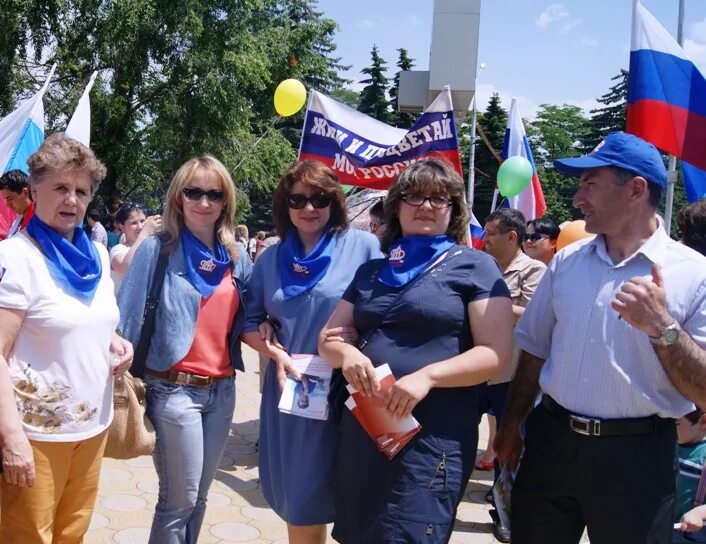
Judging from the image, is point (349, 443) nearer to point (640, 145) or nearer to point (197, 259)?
point (197, 259)

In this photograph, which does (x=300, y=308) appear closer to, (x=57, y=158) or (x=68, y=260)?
(x=68, y=260)

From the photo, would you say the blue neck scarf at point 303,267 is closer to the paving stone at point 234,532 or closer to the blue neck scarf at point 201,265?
the blue neck scarf at point 201,265

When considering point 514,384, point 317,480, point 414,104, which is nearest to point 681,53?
point 514,384

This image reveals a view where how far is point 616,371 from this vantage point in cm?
221

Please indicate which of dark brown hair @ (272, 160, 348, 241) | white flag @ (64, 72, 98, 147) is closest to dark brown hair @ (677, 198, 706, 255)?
dark brown hair @ (272, 160, 348, 241)

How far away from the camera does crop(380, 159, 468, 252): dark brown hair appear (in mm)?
2426

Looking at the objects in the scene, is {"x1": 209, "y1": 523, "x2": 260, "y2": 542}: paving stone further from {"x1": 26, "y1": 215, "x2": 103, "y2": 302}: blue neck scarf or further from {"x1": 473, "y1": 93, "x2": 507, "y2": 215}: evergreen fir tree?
{"x1": 473, "y1": 93, "x2": 507, "y2": 215}: evergreen fir tree

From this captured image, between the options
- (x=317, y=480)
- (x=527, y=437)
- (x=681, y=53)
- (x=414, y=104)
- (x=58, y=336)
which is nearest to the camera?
(x=58, y=336)

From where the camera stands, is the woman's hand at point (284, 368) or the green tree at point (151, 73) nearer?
the woman's hand at point (284, 368)

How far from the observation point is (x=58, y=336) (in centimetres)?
234

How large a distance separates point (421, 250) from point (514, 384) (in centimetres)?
72

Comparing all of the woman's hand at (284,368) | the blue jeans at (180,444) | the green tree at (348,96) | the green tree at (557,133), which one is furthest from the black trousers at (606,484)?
the green tree at (348,96)

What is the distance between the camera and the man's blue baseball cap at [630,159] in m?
2.26

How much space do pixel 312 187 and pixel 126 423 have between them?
1.28 meters
